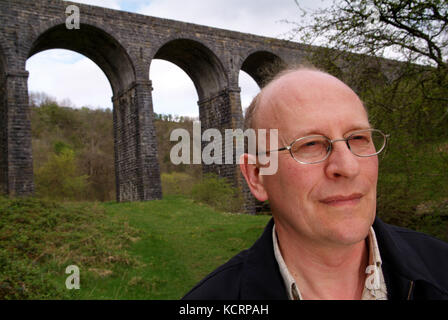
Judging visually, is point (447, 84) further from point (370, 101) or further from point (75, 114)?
point (75, 114)

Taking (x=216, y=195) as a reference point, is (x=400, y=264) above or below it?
above

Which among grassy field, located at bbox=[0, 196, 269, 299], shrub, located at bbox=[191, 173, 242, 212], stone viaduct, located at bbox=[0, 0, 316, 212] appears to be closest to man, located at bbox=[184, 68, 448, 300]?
grassy field, located at bbox=[0, 196, 269, 299]

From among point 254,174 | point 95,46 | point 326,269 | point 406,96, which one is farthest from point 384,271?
point 95,46

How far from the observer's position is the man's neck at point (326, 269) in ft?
4.30

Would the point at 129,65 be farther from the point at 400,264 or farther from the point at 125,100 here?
the point at 400,264

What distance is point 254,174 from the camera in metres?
1.49

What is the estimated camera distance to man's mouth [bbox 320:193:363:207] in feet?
4.03

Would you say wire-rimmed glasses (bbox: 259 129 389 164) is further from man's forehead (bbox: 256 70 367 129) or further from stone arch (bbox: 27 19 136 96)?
stone arch (bbox: 27 19 136 96)

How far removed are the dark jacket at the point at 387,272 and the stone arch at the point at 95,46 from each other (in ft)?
54.1

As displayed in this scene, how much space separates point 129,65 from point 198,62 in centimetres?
412

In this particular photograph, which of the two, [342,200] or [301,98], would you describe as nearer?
[342,200]

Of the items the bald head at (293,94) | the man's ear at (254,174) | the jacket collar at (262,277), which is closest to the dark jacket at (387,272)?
the jacket collar at (262,277)

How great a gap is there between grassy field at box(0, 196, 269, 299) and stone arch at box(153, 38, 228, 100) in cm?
999
